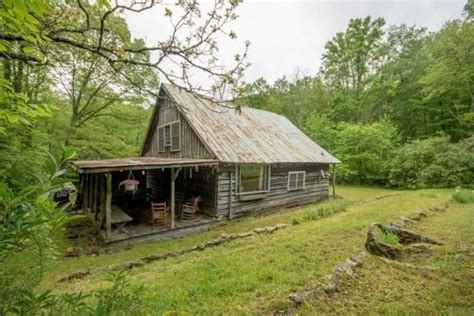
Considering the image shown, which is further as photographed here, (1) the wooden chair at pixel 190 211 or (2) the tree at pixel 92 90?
(2) the tree at pixel 92 90

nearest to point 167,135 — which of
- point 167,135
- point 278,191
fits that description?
point 167,135

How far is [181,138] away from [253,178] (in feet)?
13.5

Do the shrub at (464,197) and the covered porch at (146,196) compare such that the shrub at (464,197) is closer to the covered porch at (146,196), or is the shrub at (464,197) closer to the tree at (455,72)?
the tree at (455,72)

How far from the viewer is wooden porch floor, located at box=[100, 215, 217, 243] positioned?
8.30 m

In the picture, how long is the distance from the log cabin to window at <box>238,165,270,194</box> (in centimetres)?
5

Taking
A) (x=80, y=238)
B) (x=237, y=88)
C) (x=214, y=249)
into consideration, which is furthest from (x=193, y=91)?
(x=80, y=238)

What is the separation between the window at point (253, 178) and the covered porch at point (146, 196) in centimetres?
149

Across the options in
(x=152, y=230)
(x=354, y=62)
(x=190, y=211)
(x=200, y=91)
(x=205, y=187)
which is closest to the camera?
(x=200, y=91)

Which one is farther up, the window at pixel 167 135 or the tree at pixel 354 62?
the tree at pixel 354 62

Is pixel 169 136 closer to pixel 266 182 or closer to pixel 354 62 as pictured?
pixel 266 182

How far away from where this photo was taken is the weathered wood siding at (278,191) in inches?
433

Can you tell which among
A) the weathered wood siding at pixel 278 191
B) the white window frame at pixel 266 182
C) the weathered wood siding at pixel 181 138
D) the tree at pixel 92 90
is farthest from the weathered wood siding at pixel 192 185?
the tree at pixel 92 90

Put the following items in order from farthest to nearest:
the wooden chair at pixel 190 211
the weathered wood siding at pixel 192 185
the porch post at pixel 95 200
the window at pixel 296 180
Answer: the window at pixel 296 180
the weathered wood siding at pixel 192 185
the wooden chair at pixel 190 211
the porch post at pixel 95 200

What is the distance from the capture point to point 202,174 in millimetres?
11656
